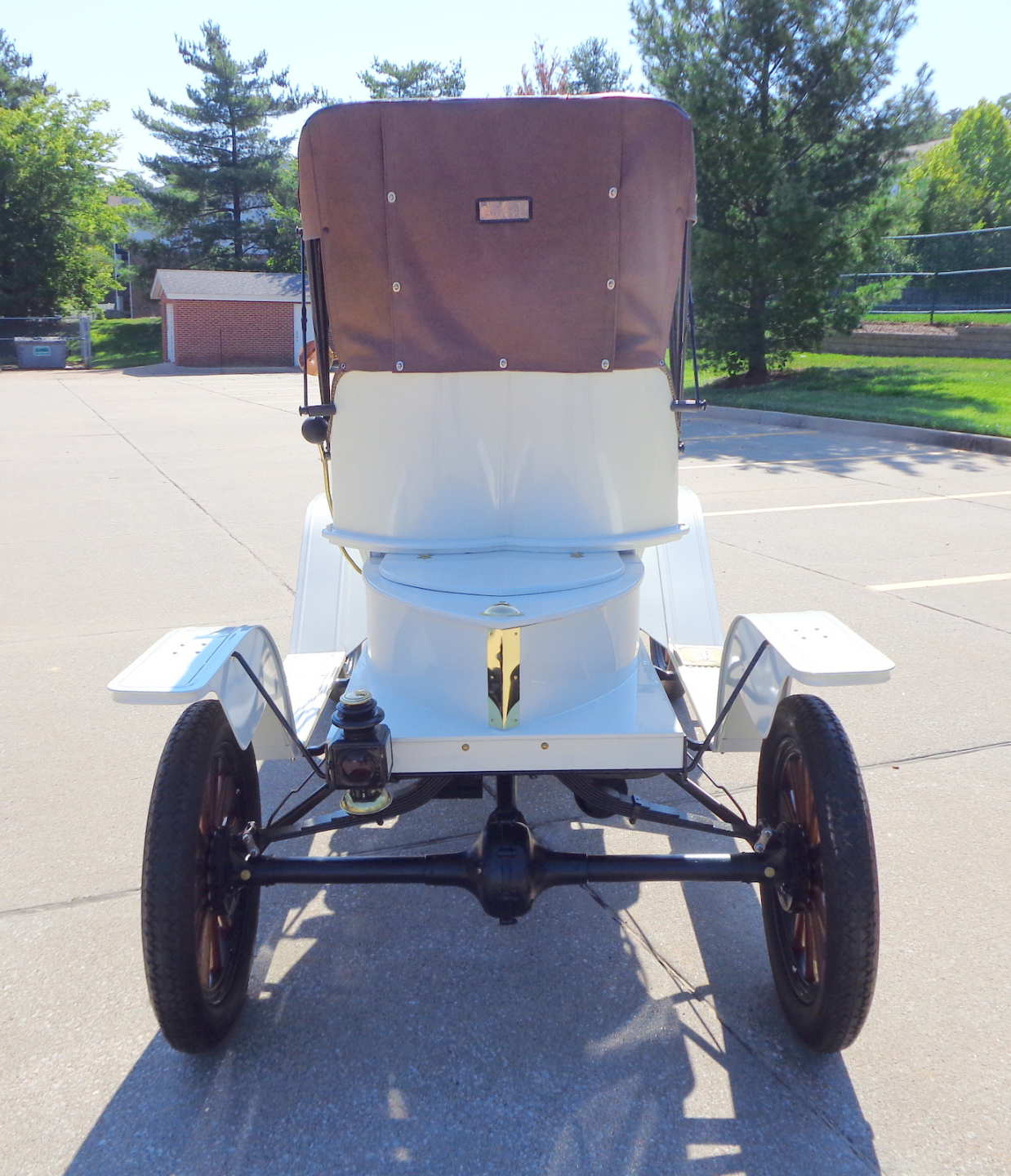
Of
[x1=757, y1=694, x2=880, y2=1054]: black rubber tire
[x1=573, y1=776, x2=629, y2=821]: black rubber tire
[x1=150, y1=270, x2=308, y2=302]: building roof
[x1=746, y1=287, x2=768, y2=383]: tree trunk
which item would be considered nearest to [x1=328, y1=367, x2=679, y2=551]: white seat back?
[x1=573, y1=776, x2=629, y2=821]: black rubber tire

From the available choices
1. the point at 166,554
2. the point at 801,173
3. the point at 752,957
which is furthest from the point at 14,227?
the point at 752,957

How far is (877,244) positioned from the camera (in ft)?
57.7

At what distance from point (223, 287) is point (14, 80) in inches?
832

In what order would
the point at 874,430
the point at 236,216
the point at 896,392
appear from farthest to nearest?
the point at 236,216 < the point at 896,392 < the point at 874,430

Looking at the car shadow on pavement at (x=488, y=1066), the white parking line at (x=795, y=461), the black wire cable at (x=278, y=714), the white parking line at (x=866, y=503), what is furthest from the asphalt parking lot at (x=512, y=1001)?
the white parking line at (x=795, y=461)

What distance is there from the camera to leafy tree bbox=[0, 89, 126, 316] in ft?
132

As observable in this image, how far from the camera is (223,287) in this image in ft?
125

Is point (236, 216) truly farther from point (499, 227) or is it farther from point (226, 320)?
point (499, 227)

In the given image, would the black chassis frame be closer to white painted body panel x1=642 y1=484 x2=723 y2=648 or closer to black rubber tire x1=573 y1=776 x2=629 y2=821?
black rubber tire x1=573 y1=776 x2=629 y2=821

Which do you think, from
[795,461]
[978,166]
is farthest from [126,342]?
[795,461]

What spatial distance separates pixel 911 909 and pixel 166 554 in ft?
20.4

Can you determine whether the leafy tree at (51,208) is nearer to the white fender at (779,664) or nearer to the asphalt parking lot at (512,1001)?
the asphalt parking lot at (512,1001)

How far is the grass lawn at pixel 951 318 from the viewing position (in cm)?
2128

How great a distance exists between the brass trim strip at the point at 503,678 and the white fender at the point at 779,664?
70 cm
